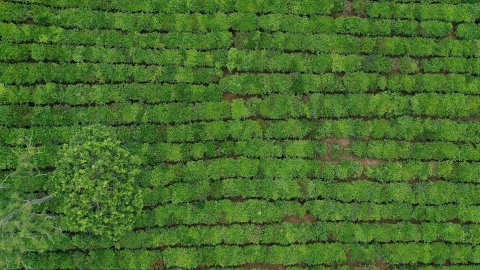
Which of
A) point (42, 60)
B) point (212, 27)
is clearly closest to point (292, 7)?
point (212, 27)

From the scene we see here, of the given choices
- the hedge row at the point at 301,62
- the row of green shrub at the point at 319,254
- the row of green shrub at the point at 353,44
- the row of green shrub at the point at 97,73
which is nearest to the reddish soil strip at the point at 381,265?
the row of green shrub at the point at 319,254

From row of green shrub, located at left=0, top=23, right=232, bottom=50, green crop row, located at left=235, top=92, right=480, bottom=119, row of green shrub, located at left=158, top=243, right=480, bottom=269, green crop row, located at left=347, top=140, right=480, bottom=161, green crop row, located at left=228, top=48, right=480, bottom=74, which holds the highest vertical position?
row of green shrub, located at left=0, top=23, right=232, bottom=50

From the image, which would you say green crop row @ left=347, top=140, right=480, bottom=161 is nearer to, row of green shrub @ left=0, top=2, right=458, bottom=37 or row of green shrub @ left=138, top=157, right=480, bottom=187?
row of green shrub @ left=138, top=157, right=480, bottom=187

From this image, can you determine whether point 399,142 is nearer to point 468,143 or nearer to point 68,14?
point 468,143

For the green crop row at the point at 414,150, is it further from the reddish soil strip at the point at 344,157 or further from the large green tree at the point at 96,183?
the large green tree at the point at 96,183

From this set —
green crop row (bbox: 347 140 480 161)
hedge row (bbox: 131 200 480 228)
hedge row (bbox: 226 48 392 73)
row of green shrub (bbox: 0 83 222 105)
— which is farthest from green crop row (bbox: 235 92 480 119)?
hedge row (bbox: 131 200 480 228)

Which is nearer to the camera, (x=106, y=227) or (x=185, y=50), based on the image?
(x=106, y=227)

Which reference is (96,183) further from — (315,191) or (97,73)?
(315,191)
